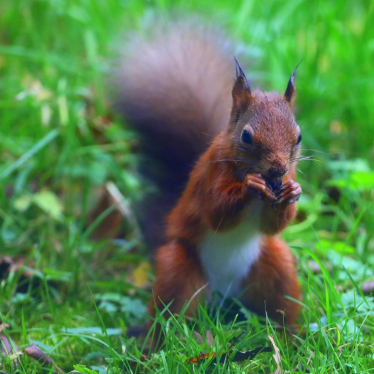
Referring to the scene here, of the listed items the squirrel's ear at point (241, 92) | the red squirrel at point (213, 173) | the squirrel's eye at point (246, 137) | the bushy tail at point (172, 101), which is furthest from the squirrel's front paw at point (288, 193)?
the bushy tail at point (172, 101)

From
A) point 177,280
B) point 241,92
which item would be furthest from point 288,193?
point 177,280

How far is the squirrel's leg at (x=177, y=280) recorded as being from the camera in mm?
1875

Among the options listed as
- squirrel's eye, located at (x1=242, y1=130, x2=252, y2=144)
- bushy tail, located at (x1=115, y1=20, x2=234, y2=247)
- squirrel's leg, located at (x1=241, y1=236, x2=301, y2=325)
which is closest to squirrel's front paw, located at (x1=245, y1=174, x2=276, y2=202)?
squirrel's eye, located at (x1=242, y1=130, x2=252, y2=144)

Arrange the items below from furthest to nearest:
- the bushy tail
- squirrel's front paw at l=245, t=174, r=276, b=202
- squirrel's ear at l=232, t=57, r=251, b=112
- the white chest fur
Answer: the bushy tail
the white chest fur
squirrel's ear at l=232, t=57, r=251, b=112
squirrel's front paw at l=245, t=174, r=276, b=202

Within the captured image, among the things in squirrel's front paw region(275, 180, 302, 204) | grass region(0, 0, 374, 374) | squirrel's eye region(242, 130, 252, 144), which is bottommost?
grass region(0, 0, 374, 374)

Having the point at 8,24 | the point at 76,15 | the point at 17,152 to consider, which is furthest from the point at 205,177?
the point at 8,24

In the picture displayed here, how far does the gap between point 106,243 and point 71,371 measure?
113 centimetres

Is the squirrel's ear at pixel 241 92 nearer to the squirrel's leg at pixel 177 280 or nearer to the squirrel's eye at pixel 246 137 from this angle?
the squirrel's eye at pixel 246 137

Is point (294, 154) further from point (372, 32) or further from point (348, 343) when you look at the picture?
point (372, 32)

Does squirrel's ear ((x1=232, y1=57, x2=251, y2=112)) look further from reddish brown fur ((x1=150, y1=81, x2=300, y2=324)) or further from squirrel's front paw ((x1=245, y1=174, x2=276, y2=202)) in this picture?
squirrel's front paw ((x1=245, y1=174, x2=276, y2=202))

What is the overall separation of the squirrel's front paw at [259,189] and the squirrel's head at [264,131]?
0.04 m

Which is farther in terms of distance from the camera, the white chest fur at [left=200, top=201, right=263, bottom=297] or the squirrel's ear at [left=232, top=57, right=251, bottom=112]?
the white chest fur at [left=200, top=201, right=263, bottom=297]

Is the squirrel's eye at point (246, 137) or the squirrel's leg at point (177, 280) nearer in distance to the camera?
the squirrel's eye at point (246, 137)

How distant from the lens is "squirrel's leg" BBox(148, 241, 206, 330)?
188 cm
